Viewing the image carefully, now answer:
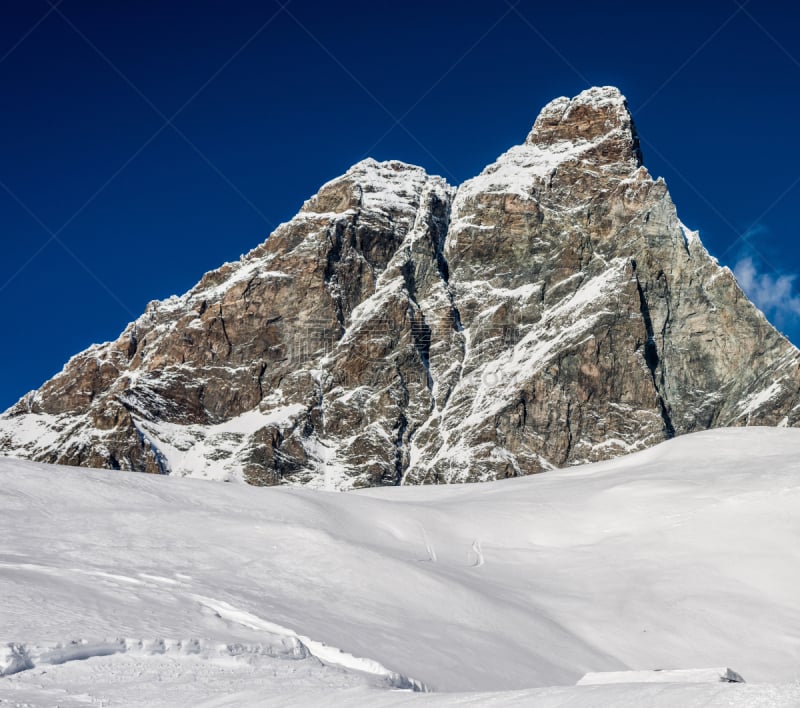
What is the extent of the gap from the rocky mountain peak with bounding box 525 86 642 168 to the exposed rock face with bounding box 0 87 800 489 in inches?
17.1

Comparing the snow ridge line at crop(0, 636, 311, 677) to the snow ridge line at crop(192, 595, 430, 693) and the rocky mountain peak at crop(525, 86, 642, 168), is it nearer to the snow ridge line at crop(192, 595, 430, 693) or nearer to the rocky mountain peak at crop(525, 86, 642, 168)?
the snow ridge line at crop(192, 595, 430, 693)

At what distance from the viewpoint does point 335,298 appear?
165 m

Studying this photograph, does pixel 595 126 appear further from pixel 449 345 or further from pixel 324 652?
pixel 324 652

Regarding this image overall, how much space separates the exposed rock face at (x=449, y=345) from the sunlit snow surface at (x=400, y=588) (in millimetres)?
108240

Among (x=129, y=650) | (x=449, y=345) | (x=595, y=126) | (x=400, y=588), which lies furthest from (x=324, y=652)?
(x=595, y=126)

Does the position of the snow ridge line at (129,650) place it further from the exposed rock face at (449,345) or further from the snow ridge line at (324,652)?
the exposed rock face at (449,345)

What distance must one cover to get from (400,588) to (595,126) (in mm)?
174135

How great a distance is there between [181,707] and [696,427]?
455 ft

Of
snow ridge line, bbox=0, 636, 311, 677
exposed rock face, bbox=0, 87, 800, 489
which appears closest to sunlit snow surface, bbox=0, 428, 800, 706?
snow ridge line, bbox=0, 636, 311, 677

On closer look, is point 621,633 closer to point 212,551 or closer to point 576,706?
point 212,551

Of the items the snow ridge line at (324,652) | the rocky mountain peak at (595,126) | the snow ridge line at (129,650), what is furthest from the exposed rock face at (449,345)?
the snow ridge line at (129,650)

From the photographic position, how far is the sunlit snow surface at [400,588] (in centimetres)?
1020

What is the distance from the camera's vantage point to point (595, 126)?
180250mm

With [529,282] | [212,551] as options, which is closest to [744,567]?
[212,551]
